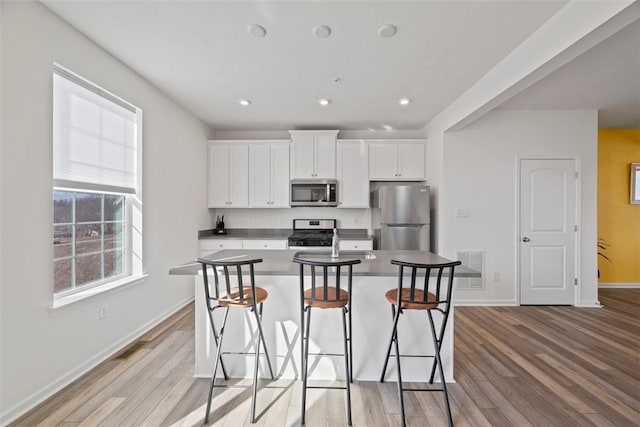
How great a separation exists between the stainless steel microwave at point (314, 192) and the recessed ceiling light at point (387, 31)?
8.36 ft

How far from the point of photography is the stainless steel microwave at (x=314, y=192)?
465 centimetres

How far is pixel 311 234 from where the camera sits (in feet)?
15.9

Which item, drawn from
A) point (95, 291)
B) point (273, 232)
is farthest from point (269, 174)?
point (95, 291)

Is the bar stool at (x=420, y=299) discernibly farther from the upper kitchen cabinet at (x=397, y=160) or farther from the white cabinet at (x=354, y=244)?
the upper kitchen cabinet at (x=397, y=160)

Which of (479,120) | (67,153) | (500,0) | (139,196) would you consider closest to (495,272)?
(479,120)

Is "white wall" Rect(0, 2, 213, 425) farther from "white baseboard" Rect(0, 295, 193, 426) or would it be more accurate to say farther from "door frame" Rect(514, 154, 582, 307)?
"door frame" Rect(514, 154, 582, 307)

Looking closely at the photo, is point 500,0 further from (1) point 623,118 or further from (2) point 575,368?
(1) point 623,118

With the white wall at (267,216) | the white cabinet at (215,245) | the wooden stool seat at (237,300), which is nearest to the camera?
the wooden stool seat at (237,300)

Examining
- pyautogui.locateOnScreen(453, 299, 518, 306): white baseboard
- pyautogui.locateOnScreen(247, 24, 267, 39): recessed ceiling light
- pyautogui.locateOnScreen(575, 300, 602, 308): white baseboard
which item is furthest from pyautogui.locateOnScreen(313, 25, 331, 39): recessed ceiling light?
pyautogui.locateOnScreen(575, 300, 602, 308): white baseboard

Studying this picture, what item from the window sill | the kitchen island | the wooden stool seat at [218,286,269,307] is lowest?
the kitchen island

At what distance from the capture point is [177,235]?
3805 millimetres

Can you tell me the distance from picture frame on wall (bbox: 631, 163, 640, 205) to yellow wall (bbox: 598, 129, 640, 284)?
0.05 meters

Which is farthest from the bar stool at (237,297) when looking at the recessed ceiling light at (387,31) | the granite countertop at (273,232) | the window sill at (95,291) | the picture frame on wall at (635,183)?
the picture frame on wall at (635,183)

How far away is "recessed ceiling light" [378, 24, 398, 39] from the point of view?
2.19 meters
